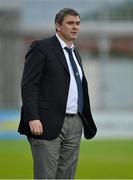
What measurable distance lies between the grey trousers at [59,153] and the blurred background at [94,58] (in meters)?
10.3

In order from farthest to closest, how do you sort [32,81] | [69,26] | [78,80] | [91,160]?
[91,160] < [78,80] < [69,26] < [32,81]

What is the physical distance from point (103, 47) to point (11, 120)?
12079mm

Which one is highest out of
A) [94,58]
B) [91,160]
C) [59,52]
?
[59,52]

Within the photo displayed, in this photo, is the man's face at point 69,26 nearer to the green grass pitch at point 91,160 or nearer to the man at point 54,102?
the man at point 54,102

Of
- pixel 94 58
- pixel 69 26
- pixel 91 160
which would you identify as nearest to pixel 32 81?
pixel 69 26

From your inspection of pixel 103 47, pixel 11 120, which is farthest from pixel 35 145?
pixel 103 47

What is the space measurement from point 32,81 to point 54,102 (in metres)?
0.25

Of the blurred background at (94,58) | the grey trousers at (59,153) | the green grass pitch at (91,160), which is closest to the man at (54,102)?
the grey trousers at (59,153)

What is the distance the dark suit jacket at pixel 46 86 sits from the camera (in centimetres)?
630

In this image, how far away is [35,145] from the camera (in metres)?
6.33

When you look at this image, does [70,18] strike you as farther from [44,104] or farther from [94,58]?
[94,58]

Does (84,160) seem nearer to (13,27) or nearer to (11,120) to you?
(11,120)

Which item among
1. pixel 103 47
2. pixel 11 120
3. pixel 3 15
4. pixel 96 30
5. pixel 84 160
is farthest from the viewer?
pixel 103 47

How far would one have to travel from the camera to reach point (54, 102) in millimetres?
6352
